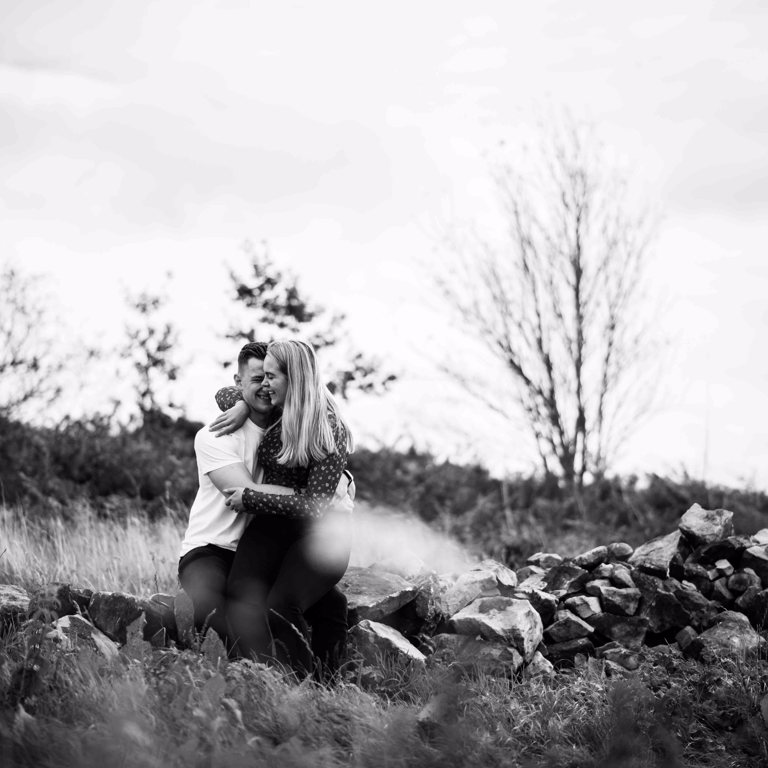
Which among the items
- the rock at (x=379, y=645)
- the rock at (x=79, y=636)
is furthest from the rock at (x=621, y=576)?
the rock at (x=79, y=636)

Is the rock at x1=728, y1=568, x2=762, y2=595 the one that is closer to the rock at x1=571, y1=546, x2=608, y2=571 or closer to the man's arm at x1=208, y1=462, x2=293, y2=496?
the rock at x1=571, y1=546, x2=608, y2=571

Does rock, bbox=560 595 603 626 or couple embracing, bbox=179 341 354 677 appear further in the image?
rock, bbox=560 595 603 626

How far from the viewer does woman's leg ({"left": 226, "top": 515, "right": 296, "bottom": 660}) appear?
13.8 ft

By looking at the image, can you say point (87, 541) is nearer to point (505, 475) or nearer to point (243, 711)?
point (243, 711)

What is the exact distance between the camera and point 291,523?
4.54 metres

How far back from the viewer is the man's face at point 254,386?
4801 millimetres

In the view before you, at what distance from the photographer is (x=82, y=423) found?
11398 mm

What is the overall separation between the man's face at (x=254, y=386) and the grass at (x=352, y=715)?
1.26 m

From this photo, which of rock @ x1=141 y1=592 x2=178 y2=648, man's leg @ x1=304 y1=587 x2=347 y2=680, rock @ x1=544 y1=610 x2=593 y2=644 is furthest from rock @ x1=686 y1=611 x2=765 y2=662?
rock @ x1=141 y1=592 x2=178 y2=648

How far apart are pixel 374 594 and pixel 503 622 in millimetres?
695

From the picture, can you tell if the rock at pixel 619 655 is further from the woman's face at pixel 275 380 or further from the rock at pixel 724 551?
the woman's face at pixel 275 380

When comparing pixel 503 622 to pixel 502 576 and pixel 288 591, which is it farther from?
pixel 288 591

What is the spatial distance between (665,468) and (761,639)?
25.6 ft

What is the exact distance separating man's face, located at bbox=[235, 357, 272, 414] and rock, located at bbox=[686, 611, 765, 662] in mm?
2637
